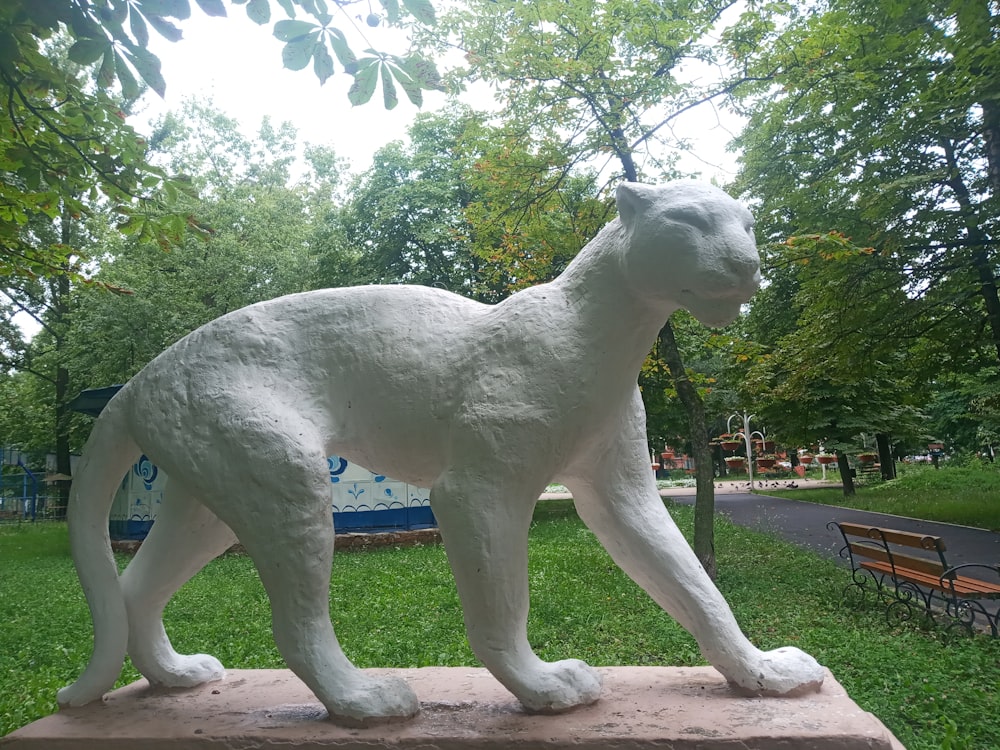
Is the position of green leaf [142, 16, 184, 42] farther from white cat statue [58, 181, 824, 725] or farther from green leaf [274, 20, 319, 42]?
white cat statue [58, 181, 824, 725]

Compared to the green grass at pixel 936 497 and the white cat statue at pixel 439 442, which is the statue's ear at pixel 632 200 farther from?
the green grass at pixel 936 497

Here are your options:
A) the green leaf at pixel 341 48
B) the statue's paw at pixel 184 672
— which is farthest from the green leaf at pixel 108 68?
the statue's paw at pixel 184 672

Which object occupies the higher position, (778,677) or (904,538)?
(904,538)

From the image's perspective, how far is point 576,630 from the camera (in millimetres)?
5574

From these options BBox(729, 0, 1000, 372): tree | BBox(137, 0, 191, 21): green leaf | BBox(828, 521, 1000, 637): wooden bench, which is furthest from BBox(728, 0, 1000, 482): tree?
BBox(137, 0, 191, 21): green leaf

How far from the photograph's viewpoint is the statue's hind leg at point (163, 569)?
107 inches

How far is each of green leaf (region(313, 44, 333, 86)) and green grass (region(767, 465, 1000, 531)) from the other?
38.6 ft

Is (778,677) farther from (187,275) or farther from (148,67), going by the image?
(187,275)

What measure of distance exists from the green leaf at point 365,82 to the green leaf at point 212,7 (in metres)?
0.52

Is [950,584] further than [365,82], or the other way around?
[950,584]

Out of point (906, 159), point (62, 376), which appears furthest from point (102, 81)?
point (62, 376)

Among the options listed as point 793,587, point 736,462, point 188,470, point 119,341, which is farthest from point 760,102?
point 736,462

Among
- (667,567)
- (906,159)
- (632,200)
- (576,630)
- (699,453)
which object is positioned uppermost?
(906,159)

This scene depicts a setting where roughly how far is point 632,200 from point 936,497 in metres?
16.1
